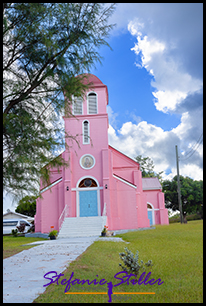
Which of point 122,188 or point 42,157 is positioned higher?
point 42,157

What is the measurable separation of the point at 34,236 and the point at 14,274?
1434cm

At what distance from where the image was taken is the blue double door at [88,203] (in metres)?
20.2

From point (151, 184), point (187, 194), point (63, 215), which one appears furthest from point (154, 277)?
point (187, 194)

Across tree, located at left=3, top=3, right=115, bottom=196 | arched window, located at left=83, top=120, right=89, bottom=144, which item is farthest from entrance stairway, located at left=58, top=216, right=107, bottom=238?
tree, located at left=3, top=3, right=115, bottom=196

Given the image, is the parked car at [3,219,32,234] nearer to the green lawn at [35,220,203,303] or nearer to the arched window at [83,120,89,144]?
the arched window at [83,120,89,144]

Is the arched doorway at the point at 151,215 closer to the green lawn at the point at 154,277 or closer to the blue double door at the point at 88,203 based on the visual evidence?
the blue double door at the point at 88,203

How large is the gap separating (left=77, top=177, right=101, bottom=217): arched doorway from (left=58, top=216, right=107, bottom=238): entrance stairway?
1.02 meters

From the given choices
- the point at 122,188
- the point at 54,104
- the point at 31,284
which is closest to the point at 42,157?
the point at 54,104

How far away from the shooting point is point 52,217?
813 inches

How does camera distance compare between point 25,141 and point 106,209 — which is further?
point 106,209

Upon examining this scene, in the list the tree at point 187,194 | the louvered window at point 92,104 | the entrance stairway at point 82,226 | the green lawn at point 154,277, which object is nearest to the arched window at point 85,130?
the louvered window at point 92,104

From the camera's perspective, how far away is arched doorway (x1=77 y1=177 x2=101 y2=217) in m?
20.2

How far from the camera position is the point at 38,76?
6590 millimetres

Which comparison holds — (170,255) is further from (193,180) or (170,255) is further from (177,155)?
(193,180)
